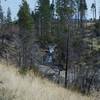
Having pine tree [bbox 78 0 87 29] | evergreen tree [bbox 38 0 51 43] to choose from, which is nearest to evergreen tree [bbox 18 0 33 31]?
evergreen tree [bbox 38 0 51 43]

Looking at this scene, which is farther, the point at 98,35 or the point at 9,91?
the point at 98,35

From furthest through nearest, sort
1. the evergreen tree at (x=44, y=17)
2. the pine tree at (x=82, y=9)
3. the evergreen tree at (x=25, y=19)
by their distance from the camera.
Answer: the pine tree at (x=82, y=9)
the evergreen tree at (x=44, y=17)
the evergreen tree at (x=25, y=19)

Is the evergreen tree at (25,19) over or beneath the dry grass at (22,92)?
beneath

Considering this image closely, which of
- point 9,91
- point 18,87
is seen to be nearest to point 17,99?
point 9,91

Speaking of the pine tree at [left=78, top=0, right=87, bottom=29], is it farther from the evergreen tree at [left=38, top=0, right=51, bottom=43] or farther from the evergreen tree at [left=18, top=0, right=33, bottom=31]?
the evergreen tree at [left=18, top=0, right=33, bottom=31]

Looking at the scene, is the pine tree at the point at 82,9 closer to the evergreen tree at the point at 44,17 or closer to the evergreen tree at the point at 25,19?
the evergreen tree at the point at 44,17

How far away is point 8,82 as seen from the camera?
22.4 feet

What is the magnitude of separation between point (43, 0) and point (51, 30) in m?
7.36

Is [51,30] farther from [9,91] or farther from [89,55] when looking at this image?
[9,91]

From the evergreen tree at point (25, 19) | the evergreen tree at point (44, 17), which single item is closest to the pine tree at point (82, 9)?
the evergreen tree at point (44, 17)

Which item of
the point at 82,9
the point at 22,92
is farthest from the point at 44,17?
the point at 22,92


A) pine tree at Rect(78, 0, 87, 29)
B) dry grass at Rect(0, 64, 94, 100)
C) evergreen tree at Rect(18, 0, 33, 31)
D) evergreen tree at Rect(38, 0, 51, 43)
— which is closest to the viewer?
dry grass at Rect(0, 64, 94, 100)

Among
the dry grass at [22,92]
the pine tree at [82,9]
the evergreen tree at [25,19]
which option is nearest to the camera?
the dry grass at [22,92]

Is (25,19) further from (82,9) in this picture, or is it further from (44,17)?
(82,9)
